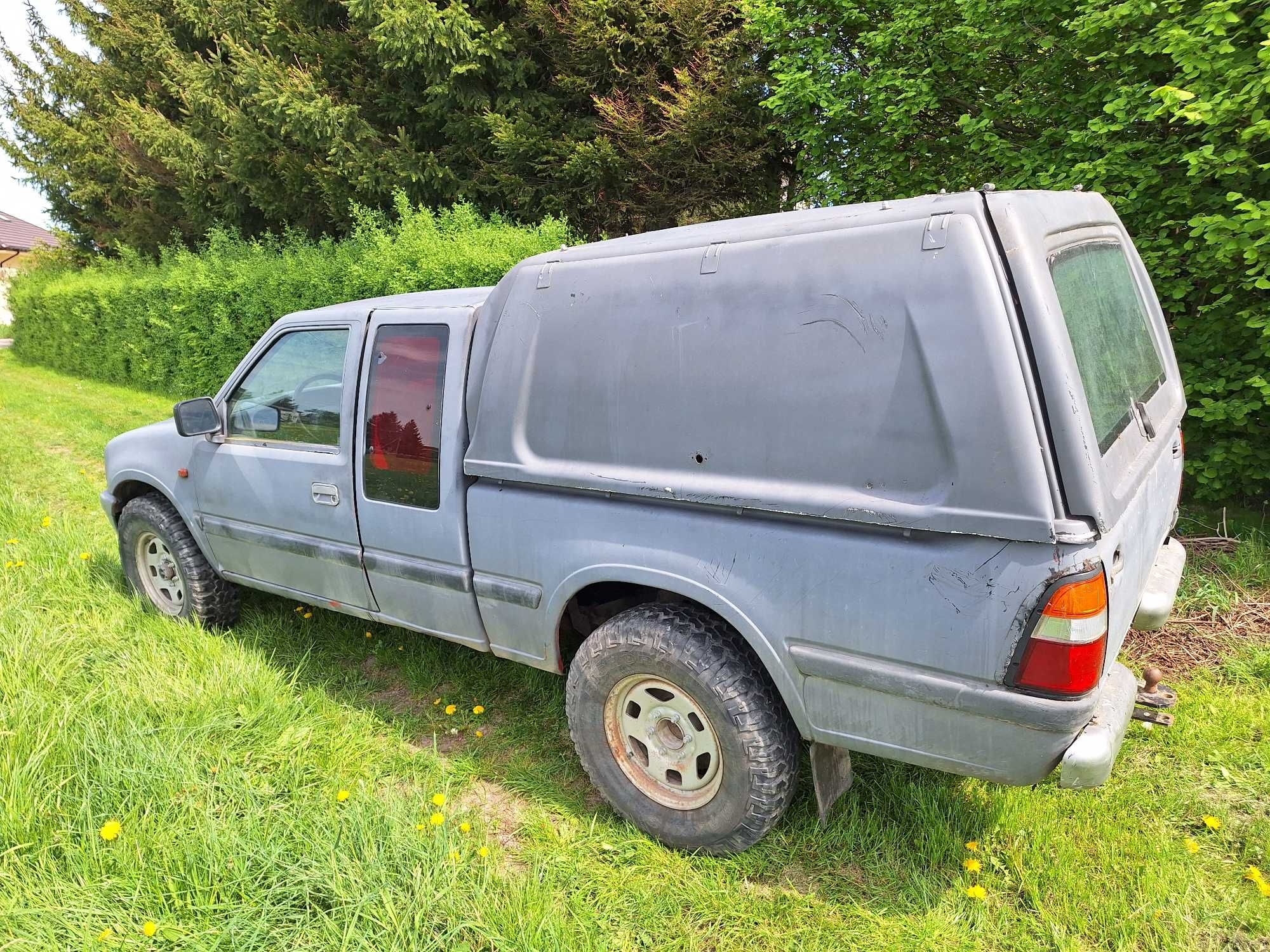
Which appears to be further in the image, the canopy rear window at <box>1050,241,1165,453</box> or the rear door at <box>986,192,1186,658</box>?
the canopy rear window at <box>1050,241,1165,453</box>

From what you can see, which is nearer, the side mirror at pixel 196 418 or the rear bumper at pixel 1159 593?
the rear bumper at pixel 1159 593

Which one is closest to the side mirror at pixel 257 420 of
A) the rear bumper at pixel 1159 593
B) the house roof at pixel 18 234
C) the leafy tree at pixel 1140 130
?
the rear bumper at pixel 1159 593

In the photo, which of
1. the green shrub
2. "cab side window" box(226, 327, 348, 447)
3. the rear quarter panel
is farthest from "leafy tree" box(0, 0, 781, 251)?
the rear quarter panel

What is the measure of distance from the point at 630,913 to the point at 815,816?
2.54 feet

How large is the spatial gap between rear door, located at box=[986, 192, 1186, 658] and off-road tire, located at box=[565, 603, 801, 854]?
99 centimetres

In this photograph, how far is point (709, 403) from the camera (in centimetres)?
238

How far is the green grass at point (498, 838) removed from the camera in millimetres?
2334

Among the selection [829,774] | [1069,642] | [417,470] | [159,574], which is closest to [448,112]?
[159,574]

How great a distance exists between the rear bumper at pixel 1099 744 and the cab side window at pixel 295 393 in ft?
9.93

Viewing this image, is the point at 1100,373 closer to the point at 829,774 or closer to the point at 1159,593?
the point at 1159,593

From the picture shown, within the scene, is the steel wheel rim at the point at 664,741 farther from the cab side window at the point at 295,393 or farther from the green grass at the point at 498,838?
the cab side window at the point at 295,393

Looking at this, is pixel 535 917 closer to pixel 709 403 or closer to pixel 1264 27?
pixel 709 403

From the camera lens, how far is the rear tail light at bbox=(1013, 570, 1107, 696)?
1.88 m

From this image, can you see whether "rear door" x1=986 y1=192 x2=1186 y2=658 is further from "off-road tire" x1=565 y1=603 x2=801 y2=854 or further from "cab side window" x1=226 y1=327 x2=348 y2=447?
"cab side window" x1=226 y1=327 x2=348 y2=447
